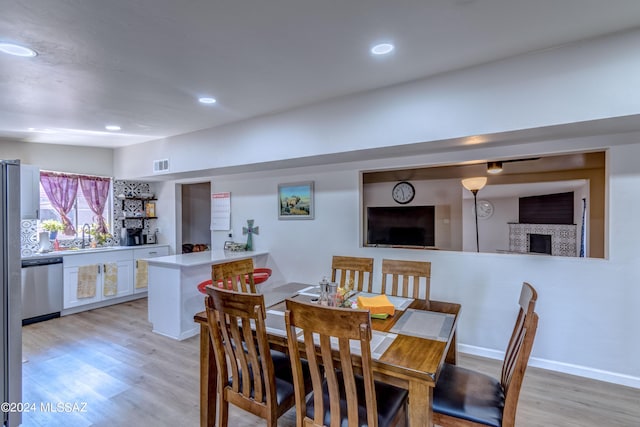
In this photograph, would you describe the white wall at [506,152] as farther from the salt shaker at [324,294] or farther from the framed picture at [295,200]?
the salt shaker at [324,294]

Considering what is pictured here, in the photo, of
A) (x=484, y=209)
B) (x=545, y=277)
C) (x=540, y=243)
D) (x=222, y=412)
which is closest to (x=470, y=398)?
(x=222, y=412)

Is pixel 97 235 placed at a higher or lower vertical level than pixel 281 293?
higher

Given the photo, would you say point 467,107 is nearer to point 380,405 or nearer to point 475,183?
point 475,183

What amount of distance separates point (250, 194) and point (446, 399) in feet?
12.3

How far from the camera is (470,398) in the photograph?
1.62 metres

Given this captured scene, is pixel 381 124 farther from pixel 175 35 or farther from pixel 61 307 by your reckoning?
pixel 61 307

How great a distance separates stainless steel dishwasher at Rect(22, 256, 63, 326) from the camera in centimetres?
410

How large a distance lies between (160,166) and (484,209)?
178 inches

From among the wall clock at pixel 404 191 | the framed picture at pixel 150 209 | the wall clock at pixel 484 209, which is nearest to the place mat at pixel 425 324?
the wall clock at pixel 484 209

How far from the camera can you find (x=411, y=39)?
2.00 m

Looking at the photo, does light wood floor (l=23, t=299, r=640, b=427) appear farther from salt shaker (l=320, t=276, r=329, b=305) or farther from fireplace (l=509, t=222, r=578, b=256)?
fireplace (l=509, t=222, r=578, b=256)

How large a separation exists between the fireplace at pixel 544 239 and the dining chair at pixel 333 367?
251 centimetres

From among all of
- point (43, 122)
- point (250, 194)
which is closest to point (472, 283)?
point (250, 194)

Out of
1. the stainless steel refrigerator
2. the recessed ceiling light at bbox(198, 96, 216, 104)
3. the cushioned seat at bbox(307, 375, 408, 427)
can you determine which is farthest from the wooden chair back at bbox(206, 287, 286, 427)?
the recessed ceiling light at bbox(198, 96, 216, 104)
